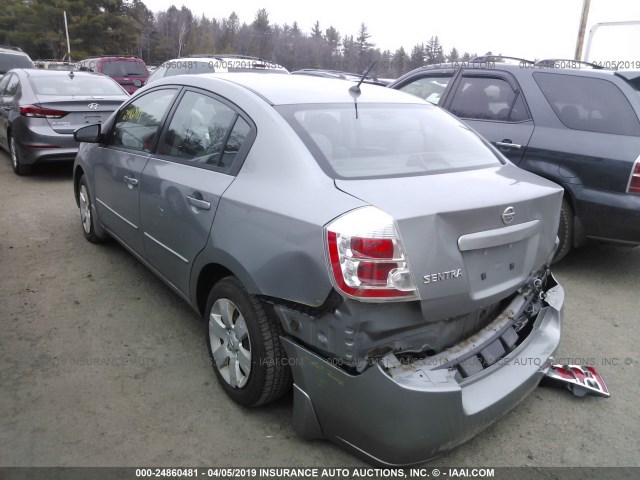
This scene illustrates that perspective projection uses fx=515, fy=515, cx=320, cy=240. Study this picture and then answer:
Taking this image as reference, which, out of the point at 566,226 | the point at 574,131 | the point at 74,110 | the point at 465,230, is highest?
the point at 574,131

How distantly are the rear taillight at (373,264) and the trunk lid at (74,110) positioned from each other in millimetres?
6373

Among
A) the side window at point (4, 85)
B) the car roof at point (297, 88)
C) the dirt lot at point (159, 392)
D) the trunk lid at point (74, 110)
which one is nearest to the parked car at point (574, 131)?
the dirt lot at point (159, 392)

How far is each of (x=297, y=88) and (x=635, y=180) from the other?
2.82 metres

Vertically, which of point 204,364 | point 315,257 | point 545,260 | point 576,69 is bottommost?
point 204,364

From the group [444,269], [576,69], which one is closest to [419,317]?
[444,269]

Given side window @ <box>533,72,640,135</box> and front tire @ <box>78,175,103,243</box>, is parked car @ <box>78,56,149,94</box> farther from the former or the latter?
side window @ <box>533,72,640,135</box>

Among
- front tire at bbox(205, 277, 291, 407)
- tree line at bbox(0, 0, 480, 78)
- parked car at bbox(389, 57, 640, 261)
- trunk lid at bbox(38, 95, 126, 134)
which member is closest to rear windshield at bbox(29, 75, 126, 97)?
trunk lid at bbox(38, 95, 126, 134)

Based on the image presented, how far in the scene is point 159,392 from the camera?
279 cm

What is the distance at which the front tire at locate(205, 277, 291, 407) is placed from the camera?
93.4 inches

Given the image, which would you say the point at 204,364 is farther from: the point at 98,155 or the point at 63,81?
the point at 63,81

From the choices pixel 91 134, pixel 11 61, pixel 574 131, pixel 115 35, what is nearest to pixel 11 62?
pixel 11 61

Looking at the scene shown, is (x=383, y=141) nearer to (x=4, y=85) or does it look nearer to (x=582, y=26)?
(x=4, y=85)

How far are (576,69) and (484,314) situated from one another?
330 centimetres

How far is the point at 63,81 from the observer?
24.9ft
